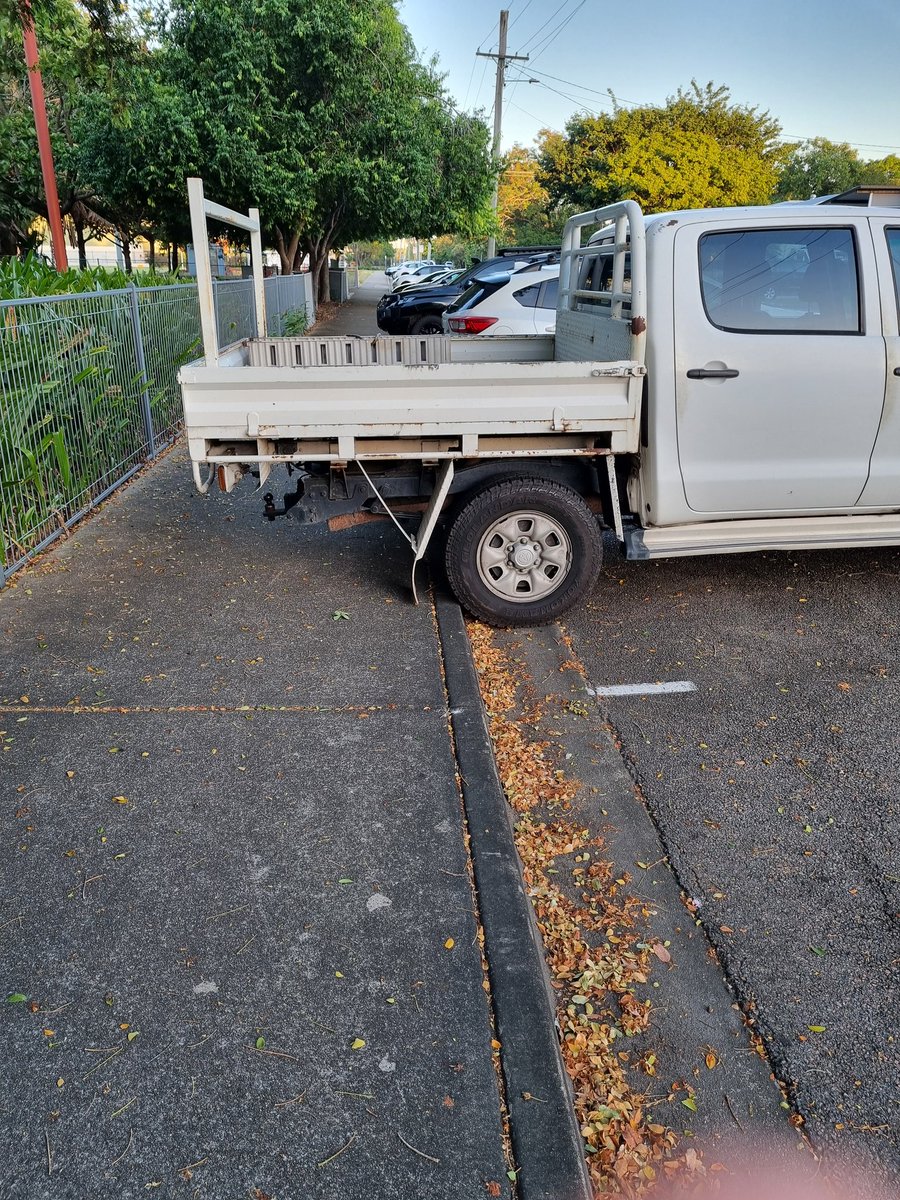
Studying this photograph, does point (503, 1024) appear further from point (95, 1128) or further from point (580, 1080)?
point (95, 1128)

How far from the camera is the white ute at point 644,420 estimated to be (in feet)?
16.1

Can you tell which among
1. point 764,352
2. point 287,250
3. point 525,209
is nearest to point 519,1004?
point 764,352

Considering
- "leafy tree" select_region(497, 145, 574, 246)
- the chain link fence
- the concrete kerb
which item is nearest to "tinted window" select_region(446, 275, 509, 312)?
the chain link fence

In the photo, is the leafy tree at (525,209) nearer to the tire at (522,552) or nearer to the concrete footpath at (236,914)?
the tire at (522,552)

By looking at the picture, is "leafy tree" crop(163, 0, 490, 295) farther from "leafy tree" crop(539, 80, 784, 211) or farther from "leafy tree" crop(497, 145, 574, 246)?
"leafy tree" crop(497, 145, 574, 246)

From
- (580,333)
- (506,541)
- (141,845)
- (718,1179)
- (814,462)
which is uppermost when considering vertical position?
(580,333)

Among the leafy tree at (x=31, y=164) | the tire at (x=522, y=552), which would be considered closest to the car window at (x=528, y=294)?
the tire at (x=522, y=552)

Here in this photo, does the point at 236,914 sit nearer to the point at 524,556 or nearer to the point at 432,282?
the point at 524,556

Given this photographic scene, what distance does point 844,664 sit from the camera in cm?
504

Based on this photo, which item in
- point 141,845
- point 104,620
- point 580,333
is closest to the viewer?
point 141,845

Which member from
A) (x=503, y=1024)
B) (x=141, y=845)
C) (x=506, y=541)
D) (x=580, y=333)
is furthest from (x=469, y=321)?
(x=503, y=1024)

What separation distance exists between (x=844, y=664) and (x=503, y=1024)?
3.22 metres

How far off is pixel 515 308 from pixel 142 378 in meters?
5.13

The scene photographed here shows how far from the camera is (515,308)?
1202 cm
